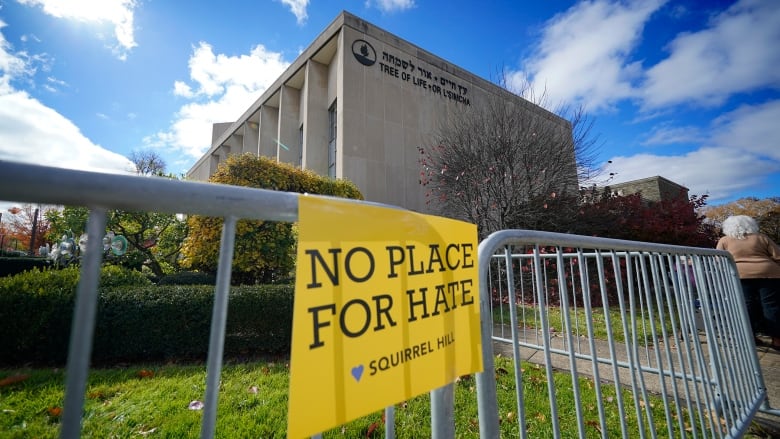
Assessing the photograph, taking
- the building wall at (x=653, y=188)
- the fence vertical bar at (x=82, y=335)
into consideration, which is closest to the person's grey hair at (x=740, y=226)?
the fence vertical bar at (x=82, y=335)

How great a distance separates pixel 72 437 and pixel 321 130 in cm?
1437

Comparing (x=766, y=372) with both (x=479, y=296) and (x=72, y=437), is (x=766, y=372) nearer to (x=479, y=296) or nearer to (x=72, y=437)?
(x=479, y=296)

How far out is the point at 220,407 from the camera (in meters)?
3.01

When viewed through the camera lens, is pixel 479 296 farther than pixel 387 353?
Yes

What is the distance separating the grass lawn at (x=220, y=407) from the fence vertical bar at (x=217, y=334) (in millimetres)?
2273

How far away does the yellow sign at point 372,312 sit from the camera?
797 mm

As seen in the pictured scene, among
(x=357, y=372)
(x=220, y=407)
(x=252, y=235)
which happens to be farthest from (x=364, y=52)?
(x=357, y=372)

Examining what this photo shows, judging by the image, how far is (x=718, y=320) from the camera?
9.64ft

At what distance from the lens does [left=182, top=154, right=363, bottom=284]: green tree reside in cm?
801

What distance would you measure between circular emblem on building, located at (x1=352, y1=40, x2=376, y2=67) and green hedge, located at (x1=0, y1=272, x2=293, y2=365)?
10690mm

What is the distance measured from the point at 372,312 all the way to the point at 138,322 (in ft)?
16.1

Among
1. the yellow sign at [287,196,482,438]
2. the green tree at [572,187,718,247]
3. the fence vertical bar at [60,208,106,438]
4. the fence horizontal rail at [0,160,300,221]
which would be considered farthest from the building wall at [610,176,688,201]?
the fence vertical bar at [60,208,106,438]

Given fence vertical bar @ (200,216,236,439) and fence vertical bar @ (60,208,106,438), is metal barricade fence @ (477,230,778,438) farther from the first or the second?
fence vertical bar @ (60,208,106,438)

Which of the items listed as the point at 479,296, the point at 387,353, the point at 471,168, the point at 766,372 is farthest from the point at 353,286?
the point at 471,168
